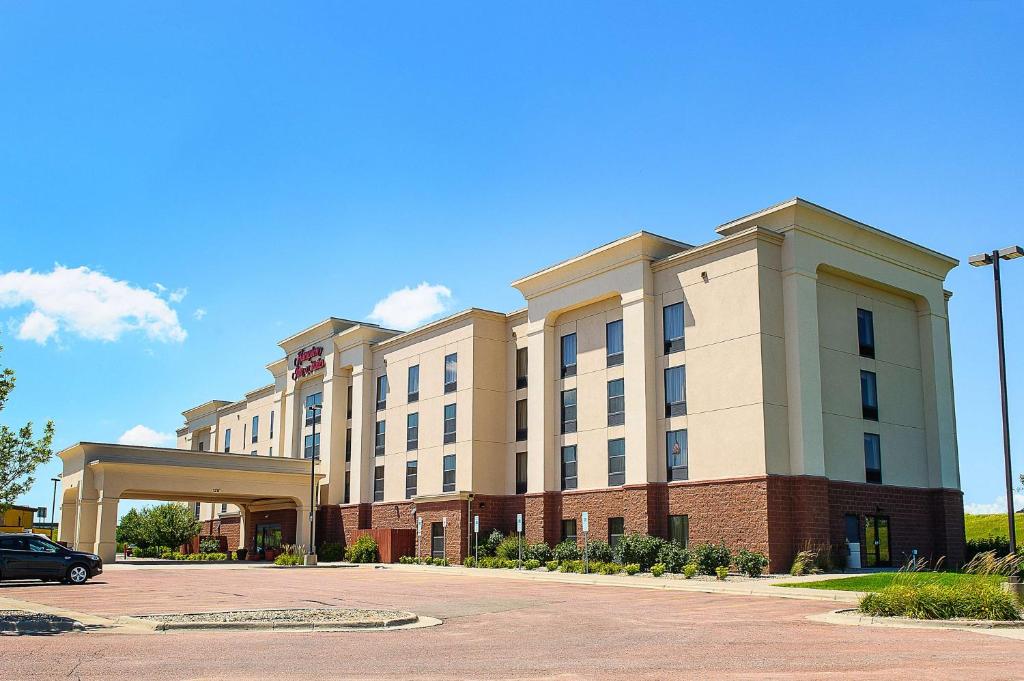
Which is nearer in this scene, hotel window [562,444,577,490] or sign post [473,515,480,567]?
sign post [473,515,480,567]

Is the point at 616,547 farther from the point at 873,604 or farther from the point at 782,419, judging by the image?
the point at 873,604

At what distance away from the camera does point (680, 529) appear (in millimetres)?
39062

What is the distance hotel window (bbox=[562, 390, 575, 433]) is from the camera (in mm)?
45344

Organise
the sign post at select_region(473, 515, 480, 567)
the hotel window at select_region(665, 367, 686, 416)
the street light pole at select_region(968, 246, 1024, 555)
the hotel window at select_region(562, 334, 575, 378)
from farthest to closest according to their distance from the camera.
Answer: the hotel window at select_region(562, 334, 575, 378) → the sign post at select_region(473, 515, 480, 567) → the hotel window at select_region(665, 367, 686, 416) → the street light pole at select_region(968, 246, 1024, 555)

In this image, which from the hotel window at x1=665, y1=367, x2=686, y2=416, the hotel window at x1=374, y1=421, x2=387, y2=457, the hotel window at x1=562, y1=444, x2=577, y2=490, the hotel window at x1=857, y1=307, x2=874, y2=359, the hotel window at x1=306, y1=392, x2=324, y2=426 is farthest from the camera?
the hotel window at x1=306, y1=392, x2=324, y2=426

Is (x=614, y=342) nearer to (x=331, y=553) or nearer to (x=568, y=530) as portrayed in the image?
(x=568, y=530)

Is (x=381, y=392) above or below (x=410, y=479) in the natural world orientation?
above

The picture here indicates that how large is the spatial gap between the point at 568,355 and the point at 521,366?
4.71 metres

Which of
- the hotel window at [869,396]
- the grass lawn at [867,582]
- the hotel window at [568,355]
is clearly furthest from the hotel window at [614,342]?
the grass lawn at [867,582]

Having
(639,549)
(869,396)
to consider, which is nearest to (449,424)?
(639,549)

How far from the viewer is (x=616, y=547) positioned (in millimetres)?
39344

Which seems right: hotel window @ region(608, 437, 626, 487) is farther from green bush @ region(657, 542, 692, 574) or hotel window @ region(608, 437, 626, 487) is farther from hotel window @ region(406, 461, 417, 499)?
hotel window @ region(406, 461, 417, 499)

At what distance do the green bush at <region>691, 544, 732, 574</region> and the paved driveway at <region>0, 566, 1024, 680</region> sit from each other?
34.8 ft

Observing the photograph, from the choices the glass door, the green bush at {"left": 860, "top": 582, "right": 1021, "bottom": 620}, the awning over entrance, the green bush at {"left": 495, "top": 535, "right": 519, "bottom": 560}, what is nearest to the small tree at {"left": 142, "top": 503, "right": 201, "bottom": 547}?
the awning over entrance
